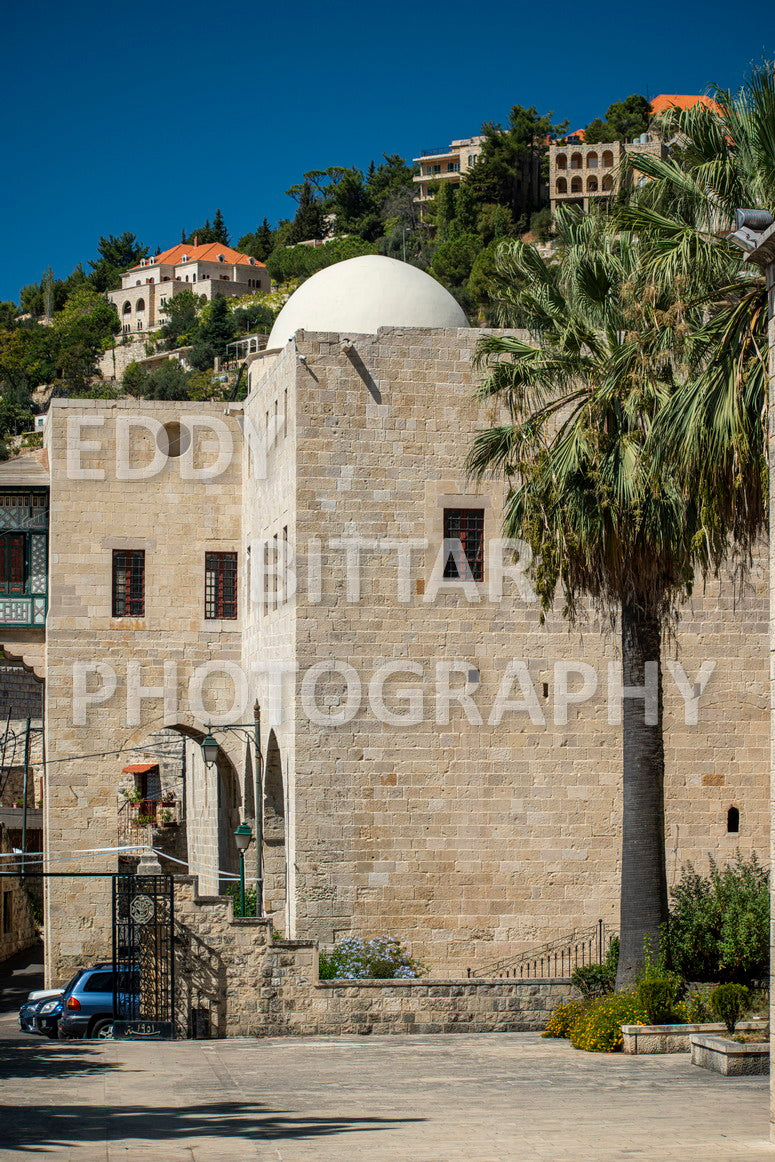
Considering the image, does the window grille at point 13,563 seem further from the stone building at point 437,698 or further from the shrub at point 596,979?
the shrub at point 596,979

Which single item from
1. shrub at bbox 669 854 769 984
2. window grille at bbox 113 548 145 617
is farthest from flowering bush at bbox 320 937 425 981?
window grille at bbox 113 548 145 617

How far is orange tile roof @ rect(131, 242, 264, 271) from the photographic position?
150125 mm

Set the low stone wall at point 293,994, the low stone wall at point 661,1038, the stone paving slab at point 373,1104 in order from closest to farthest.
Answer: the stone paving slab at point 373,1104
the low stone wall at point 661,1038
the low stone wall at point 293,994

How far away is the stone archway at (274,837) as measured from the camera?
24.1 meters

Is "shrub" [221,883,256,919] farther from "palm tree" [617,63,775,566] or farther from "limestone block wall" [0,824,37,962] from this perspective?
"limestone block wall" [0,824,37,962]

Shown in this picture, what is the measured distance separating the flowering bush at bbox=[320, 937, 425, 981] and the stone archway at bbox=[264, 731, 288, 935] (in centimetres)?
226

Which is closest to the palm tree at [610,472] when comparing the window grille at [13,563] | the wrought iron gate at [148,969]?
the wrought iron gate at [148,969]

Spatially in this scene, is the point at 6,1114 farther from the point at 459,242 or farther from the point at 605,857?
the point at 459,242

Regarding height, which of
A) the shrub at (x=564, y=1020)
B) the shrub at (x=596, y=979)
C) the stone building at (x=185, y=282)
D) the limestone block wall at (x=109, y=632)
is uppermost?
the stone building at (x=185, y=282)

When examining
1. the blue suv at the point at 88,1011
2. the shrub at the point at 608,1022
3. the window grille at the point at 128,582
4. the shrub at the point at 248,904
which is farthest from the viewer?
the window grille at the point at 128,582

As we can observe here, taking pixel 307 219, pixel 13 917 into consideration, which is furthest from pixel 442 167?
pixel 13 917

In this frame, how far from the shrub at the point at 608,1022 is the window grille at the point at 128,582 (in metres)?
13.0

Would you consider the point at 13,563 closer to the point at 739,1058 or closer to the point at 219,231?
the point at 739,1058

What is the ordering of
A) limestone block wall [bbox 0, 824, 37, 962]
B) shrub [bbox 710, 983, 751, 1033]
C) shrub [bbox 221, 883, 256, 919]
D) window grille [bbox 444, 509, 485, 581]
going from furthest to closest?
limestone block wall [bbox 0, 824, 37, 962]
shrub [bbox 221, 883, 256, 919]
window grille [bbox 444, 509, 485, 581]
shrub [bbox 710, 983, 751, 1033]
